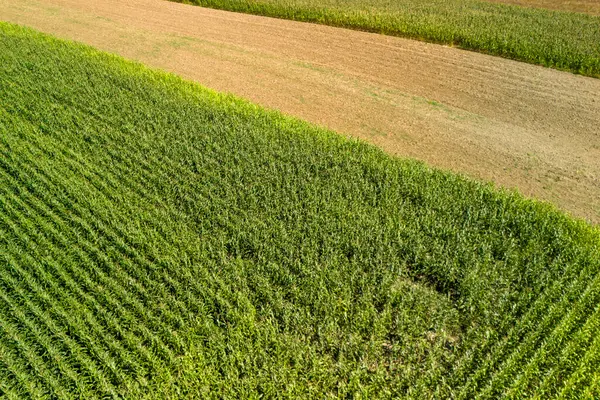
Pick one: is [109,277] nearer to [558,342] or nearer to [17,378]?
[17,378]

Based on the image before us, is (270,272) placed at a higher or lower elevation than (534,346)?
higher

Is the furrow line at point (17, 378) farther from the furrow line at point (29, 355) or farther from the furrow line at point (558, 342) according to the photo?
the furrow line at point (558, 342)

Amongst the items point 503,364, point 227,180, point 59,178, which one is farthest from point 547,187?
point 59,178

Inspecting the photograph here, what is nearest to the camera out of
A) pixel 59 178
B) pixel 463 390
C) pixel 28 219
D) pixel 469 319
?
pixel 463 390

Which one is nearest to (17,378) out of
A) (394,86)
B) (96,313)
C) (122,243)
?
(96,313)

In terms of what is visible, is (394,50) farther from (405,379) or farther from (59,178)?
(405,379)

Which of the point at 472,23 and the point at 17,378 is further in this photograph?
the point at 472,23

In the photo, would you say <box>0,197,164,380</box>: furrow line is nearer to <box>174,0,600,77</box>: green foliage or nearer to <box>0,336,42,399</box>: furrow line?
<box>0,336,42,399</box>: furrow line
